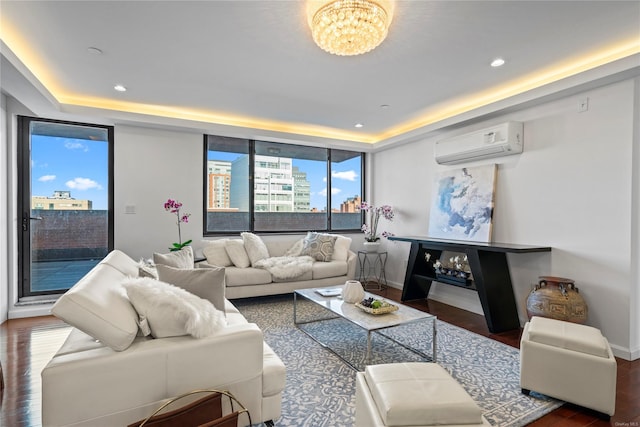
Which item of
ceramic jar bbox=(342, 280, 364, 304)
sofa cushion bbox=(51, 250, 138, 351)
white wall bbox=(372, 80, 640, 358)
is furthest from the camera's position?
ceramic jar bbox=(342, 280, 364, 304)

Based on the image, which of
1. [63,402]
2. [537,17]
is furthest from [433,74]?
[63,402]

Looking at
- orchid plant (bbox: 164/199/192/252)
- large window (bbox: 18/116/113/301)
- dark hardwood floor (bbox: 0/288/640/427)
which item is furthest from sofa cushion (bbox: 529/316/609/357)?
large window (bbox: 18/116/113/301)

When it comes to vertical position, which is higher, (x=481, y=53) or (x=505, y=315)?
(x=481, y=53)

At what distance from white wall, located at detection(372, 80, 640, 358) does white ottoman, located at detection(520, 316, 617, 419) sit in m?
1.02

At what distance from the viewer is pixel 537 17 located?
83.1 inches

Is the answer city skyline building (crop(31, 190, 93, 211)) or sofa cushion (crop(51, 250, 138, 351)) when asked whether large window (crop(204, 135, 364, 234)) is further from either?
sofa cushion (crop(51, 250, 138, 351))

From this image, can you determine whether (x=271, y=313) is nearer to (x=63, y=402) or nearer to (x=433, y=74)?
(x=63, y=402)

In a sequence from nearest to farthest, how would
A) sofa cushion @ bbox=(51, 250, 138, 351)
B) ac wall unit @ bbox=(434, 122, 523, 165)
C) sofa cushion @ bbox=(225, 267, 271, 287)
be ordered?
sofa cushion @ bbox=(51, 250, 138, 351), ac wall unit @ bbox=(434, 122, 523, 165), sofa cushion @ bbox=(225, 267, 271, 287)

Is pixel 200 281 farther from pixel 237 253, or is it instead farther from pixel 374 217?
pixel 374 217

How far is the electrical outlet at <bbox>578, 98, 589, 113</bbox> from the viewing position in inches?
114

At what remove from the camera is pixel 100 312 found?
143 centimetres

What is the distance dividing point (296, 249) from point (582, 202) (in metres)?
3.43

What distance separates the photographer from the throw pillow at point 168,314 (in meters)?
1.59

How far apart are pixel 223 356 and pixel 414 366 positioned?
0.96m
